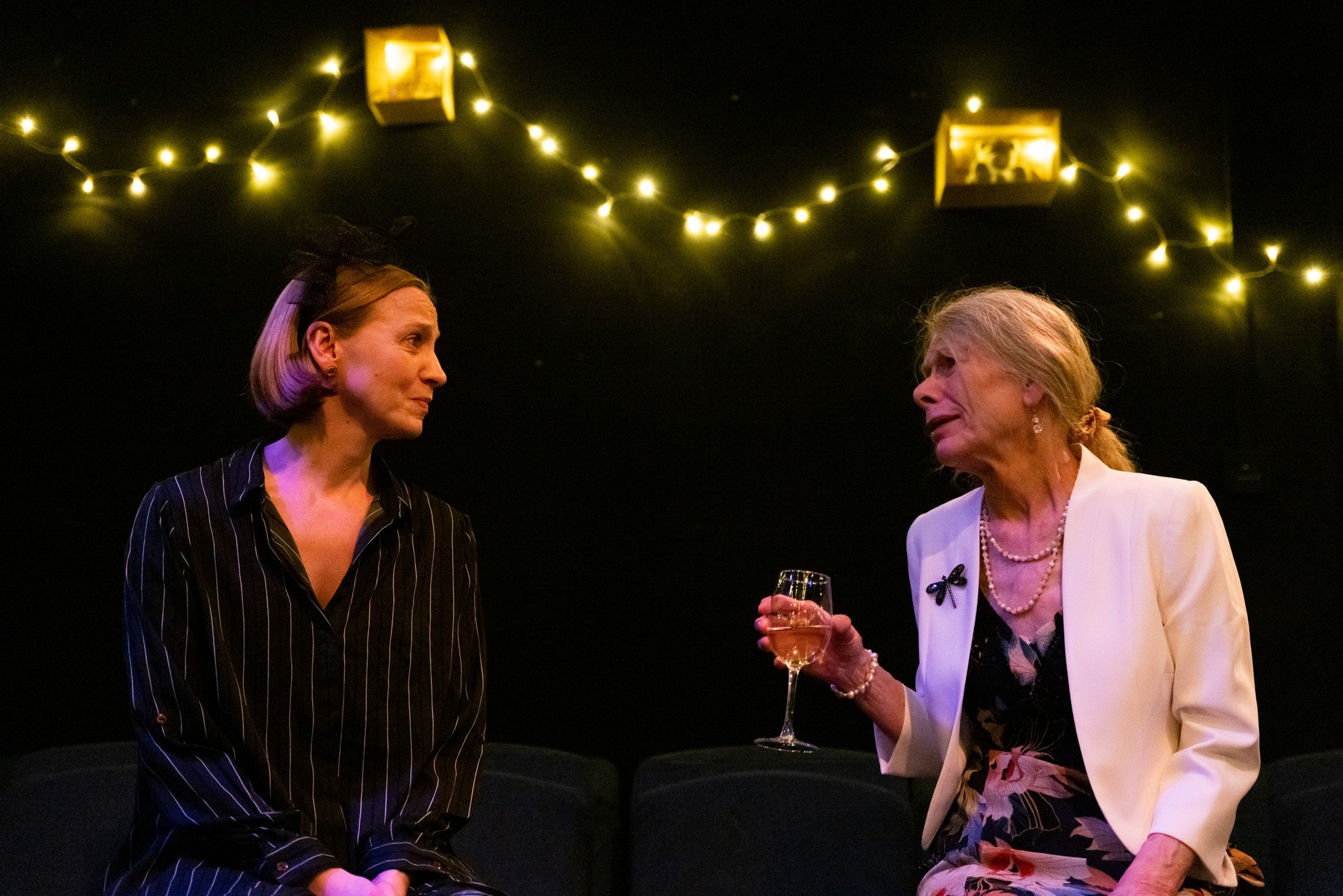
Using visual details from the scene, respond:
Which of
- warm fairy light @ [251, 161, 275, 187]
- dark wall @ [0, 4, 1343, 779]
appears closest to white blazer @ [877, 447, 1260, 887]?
dark wall @ [0, 4, 1343, 779]

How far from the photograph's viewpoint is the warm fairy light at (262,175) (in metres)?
3.37

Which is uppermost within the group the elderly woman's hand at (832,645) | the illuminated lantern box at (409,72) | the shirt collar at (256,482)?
the illuminated lantern box at (409,72)

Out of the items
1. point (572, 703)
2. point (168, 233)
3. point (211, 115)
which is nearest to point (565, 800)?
point (572, 703)

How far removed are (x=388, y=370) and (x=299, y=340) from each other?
178mm

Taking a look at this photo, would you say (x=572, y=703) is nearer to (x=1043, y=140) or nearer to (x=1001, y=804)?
(x=1001, y=804)

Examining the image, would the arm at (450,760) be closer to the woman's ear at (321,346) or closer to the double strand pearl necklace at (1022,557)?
the woman's ear at (321,346)

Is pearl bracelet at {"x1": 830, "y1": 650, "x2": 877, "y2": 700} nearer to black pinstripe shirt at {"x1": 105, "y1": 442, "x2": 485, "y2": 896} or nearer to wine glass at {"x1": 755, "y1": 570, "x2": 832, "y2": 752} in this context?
wine glass at {"x1": 755, "y1": 570, "x2": 832, "y2": 752}

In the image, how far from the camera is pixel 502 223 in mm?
3355

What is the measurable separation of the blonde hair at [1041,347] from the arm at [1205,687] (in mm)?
283

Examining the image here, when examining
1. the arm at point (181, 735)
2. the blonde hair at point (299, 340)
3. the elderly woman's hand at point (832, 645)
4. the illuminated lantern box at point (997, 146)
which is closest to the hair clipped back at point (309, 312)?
the blonde hair at point (299, 340)

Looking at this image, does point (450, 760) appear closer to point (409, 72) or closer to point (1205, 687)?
point (1205, 687)

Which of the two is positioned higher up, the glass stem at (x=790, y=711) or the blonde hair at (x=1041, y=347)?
the blonde hair at (x=1041, y=347)

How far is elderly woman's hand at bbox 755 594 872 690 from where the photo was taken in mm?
2045

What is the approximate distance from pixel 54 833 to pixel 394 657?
1.17m
